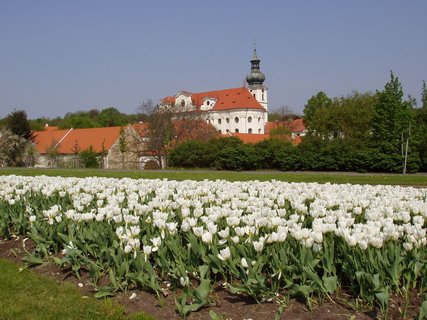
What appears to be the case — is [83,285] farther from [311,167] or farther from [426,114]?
[426,114]

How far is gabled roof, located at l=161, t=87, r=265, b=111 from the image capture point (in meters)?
106

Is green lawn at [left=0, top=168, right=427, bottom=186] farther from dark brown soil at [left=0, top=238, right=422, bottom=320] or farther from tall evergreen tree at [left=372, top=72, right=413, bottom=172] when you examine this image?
dark brown soil at [left=0, top=238, right=422, bottom=320]

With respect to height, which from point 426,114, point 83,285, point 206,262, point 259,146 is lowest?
point 83,285

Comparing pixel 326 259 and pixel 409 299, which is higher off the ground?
pixel 326 259

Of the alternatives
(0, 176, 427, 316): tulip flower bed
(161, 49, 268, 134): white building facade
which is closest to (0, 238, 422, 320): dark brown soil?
(0, 176, 427, 316): tulip flower bed

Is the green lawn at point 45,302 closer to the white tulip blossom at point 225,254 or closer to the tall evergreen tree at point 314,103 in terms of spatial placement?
the white tulip blossom at point 225,254

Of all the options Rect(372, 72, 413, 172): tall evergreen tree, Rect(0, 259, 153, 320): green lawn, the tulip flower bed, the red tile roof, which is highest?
the red tile roof

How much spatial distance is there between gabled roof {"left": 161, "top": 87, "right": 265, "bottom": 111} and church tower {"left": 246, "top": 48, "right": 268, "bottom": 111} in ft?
39.2

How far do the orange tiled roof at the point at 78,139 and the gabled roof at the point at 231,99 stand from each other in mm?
32603

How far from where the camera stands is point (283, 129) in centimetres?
7719

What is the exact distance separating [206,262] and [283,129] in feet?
240

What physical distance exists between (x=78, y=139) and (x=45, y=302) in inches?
2803

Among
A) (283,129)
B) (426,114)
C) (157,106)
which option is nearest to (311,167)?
(426,114)

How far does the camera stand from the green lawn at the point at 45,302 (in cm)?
477
